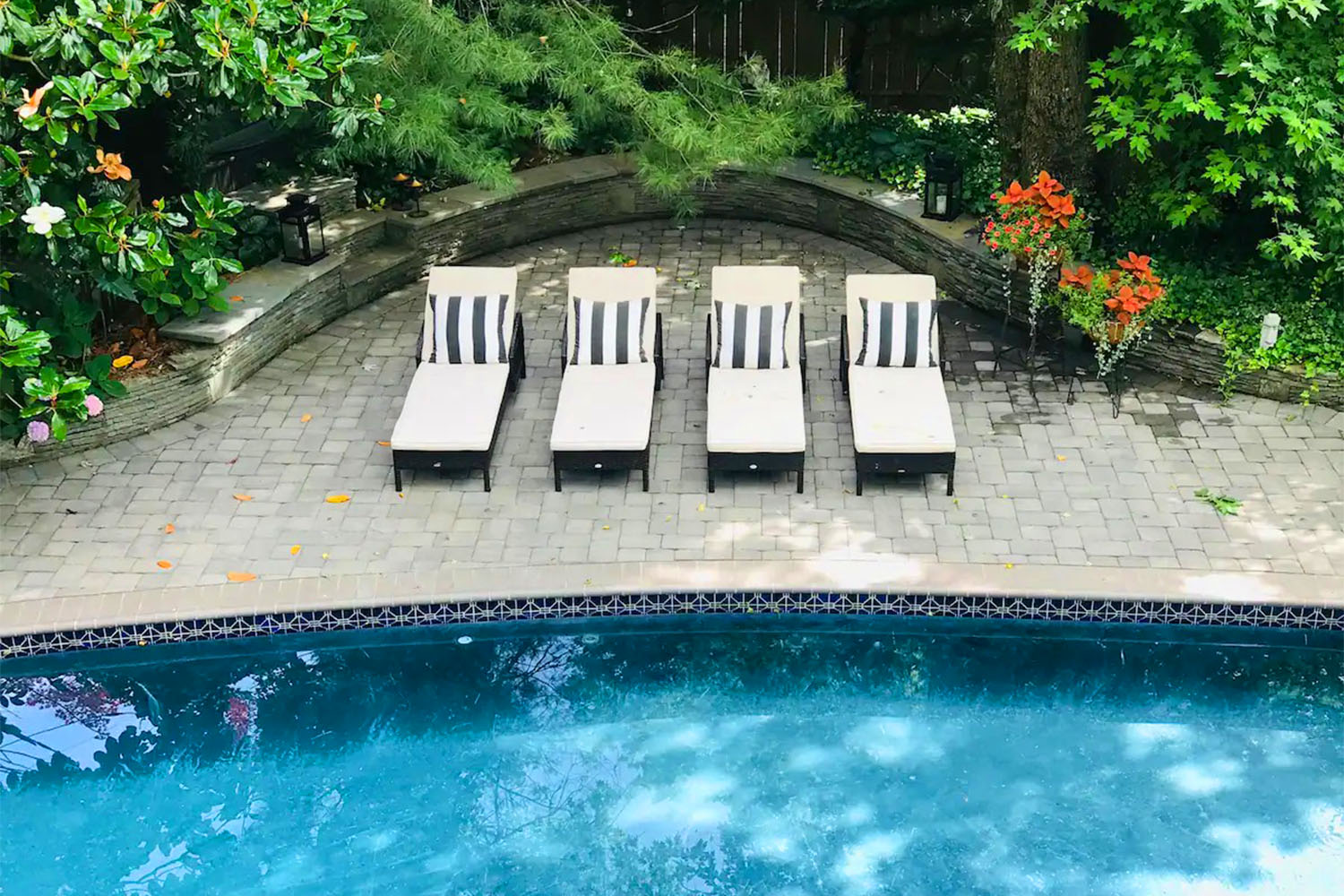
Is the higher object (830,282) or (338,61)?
(338,61)

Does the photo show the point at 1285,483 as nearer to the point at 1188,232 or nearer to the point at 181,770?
the point at 1188,232

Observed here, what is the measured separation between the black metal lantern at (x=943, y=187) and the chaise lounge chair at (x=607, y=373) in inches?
121

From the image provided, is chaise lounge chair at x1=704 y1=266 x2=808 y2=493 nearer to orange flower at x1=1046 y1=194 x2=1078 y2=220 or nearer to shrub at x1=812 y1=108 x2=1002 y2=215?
orange flower at x1=1046 y1=194 x2=1078 y2=220

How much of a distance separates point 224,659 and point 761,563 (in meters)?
3.44

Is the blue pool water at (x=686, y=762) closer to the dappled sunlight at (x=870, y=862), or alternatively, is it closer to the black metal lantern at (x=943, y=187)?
the dappled sunlight at (x=870, y=862)

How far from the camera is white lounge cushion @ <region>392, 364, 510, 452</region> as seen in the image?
10.4m

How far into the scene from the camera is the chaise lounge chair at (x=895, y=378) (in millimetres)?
10227

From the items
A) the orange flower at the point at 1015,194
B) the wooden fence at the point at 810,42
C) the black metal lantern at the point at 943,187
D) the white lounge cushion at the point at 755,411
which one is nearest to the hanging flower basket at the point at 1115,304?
the orange flower at the point at 1015,194

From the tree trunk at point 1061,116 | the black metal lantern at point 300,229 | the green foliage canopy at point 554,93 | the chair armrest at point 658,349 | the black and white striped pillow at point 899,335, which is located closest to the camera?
the green foliage canopy at point 554,93

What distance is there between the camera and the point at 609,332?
1155 centimetres

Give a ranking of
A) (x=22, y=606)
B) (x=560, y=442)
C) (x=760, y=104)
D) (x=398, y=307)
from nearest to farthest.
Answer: (x=22, y=606), (x=560, y=442), (x=760, y=104), (x=398, y=307)

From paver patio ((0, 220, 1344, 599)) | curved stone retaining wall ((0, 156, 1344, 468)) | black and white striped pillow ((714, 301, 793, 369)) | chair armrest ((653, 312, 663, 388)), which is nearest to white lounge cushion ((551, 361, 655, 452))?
chair armrest ((653, 312, 663, 388))

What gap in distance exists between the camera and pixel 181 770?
8633mm

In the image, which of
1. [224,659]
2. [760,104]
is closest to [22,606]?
[224,659]
